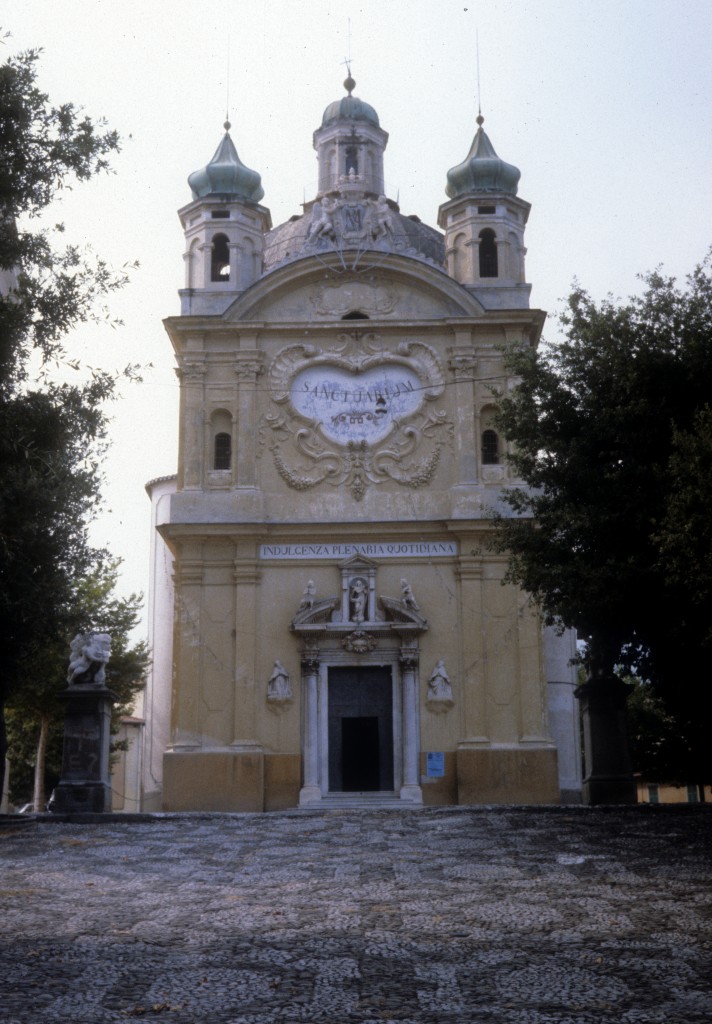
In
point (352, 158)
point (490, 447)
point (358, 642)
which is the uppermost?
point (352, 158)

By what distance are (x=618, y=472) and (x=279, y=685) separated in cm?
1336

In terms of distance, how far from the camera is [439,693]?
28.0 meters

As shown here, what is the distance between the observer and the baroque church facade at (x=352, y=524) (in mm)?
27797

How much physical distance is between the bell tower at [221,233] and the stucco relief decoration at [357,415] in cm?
267

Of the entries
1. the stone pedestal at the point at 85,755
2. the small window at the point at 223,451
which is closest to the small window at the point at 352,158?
the small window at the point at 223,451

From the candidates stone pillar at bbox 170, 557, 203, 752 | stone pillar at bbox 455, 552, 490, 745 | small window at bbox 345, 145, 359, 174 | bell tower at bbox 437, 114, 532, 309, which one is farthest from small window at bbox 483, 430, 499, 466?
small window at bbox 345, 145, 359, 174

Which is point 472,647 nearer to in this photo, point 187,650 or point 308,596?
point 308,596

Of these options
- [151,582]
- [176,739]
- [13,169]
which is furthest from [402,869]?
[151,582]

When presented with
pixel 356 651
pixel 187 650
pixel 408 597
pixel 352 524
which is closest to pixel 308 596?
pixel 356 651

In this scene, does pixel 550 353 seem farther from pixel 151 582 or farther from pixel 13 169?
pixel 151 582

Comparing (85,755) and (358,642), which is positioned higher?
(358,642)

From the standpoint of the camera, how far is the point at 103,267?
1302cm

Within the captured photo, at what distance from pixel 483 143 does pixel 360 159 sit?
3.53 meters

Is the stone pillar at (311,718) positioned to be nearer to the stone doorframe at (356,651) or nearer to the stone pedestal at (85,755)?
the stone doorframe at (356,651)
